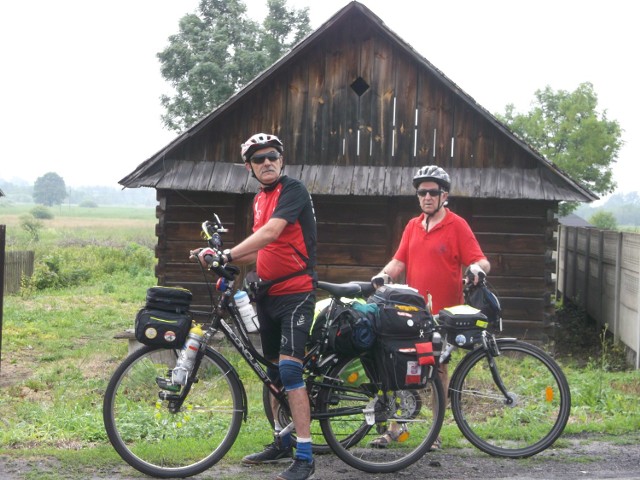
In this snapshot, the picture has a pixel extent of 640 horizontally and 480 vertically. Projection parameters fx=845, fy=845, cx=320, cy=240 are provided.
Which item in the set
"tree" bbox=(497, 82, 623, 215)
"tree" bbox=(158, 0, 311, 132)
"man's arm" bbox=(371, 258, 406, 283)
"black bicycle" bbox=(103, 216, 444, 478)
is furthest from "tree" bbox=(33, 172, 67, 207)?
"black bicycle" bbox=(103, 216, 444, 478)

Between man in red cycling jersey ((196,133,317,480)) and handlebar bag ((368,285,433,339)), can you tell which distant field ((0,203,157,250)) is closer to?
man in red cycling jersey ((196,133,317,480))

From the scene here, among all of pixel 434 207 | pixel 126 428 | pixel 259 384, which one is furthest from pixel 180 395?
pixel 259 384

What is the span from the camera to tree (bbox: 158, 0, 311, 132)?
36188mm

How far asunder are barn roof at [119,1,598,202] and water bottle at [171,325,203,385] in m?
7.23

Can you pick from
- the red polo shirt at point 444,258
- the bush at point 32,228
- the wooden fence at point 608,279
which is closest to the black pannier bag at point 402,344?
the red polo shirt at point 444,258

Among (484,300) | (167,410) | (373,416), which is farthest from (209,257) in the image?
(484,300)

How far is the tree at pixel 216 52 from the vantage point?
1425 inches

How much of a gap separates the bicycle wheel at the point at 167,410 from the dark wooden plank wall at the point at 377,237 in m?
7.46

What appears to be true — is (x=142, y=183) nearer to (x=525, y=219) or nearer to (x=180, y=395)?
(x=525, y=219)

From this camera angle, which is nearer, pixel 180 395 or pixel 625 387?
pixel 180 395

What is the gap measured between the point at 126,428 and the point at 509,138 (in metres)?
8.61

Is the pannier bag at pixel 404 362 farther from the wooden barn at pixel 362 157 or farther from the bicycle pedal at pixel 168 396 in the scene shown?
the wooden barn at pixel 362 157

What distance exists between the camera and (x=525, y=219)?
43.1ft

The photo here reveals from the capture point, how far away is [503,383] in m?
5.84
